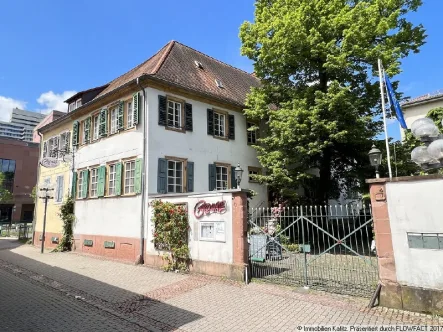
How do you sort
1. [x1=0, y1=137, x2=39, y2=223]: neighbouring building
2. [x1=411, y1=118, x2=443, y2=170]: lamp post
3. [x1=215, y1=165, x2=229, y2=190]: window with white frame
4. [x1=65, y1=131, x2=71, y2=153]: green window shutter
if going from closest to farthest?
[x1=411, y1=118, x2=443, y2=170]: lamp post
[x1=215, y1=165, x2=229, y2=190]: window with white frame
[x1=65, y1=131, x2=71, y2=153]: green window shutter
[x1=0, y1=137, x2=39, y2=223]: neighbouring building

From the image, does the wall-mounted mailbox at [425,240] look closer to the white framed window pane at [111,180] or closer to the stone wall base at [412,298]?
the stone wall base at [412,298]

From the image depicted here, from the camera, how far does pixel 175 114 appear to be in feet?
47.9

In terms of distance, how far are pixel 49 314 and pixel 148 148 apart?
24.5 feet

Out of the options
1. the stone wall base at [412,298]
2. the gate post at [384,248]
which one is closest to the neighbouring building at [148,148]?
the gate post at [384,248]

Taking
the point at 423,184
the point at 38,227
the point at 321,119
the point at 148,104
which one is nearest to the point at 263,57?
the point at 321,119

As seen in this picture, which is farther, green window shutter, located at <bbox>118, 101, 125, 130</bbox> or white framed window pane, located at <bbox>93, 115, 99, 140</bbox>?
white framed window pane, located at <bbox>93, 115, 99, 140</bbox>

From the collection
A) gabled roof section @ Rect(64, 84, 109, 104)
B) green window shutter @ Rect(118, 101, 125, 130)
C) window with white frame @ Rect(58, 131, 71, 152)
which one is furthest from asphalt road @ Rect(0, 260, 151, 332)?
gabled roof section @ Rect(64, 84, 109, 104)

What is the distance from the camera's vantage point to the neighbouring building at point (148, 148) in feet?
43.5

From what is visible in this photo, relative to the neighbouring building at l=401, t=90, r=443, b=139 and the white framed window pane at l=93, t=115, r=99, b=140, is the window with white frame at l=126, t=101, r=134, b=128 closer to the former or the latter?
the white framed window pane at l=93, t=115, r=99, b=140

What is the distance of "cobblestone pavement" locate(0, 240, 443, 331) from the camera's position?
19.1 ft

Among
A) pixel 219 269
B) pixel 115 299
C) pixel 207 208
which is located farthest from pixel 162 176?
pixel 115 299

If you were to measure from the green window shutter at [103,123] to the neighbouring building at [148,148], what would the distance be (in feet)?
0.17

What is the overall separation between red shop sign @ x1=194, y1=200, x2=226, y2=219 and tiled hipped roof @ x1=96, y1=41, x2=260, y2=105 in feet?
20.9

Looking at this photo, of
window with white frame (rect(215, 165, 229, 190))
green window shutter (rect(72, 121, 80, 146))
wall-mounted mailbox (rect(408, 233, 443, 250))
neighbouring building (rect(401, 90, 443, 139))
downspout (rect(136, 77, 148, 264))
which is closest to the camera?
wall-mounted mailbox (rect(408, 233, 443, 250))
